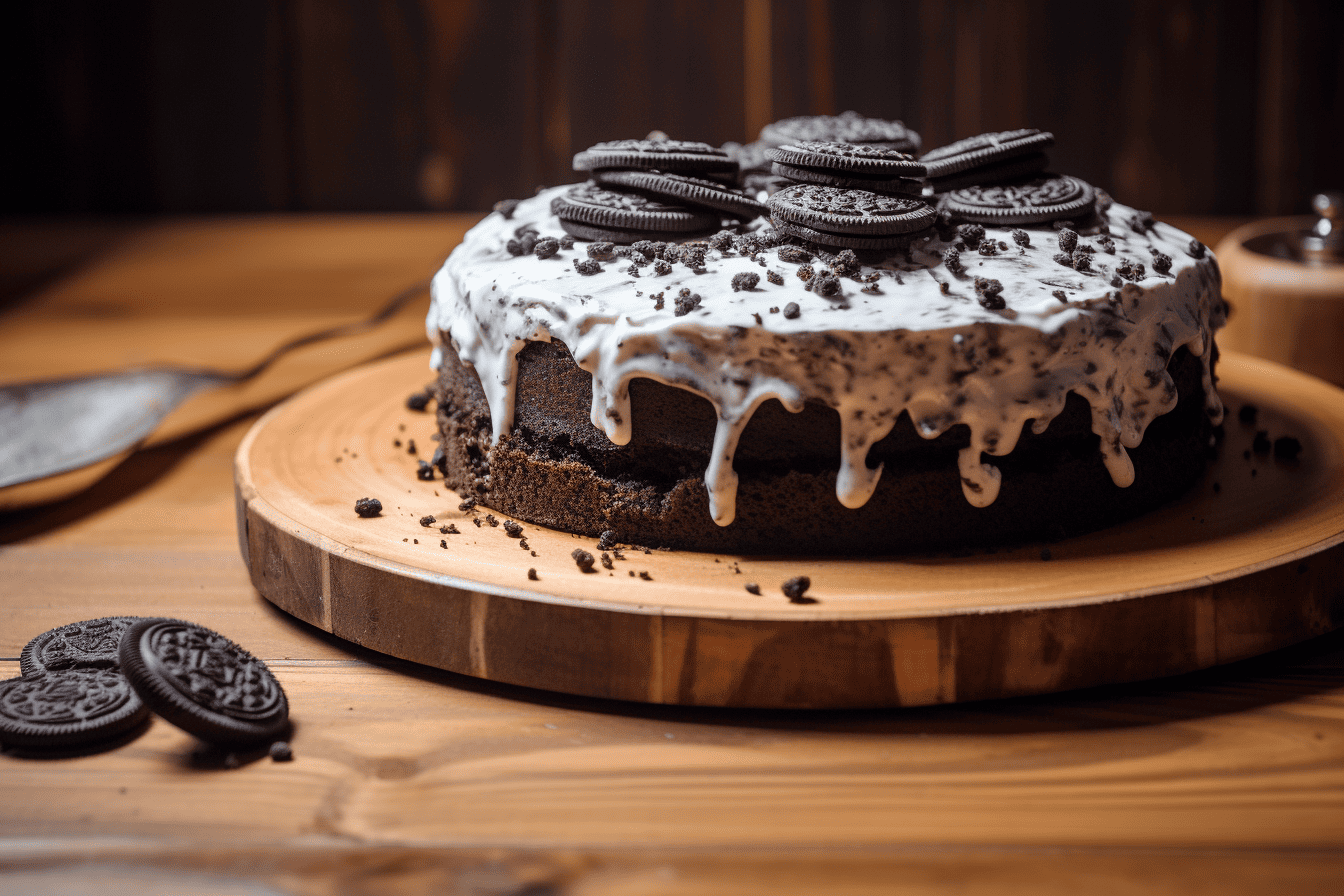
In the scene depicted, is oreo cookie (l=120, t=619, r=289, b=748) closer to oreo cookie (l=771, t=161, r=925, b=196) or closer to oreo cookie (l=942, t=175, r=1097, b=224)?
oreo cookie (l=771, t=161, r=925, b=196)

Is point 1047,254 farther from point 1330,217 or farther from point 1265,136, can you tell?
point 1265,136

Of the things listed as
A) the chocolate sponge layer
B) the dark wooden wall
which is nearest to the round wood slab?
the chocolate sponge layer

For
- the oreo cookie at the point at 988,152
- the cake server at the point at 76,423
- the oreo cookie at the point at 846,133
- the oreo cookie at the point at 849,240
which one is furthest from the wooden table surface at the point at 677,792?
the oreo cookie at the point at 846,133

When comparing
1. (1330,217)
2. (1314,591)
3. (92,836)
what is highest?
(1330,217)

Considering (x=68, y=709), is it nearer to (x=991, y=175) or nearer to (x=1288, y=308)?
(x=991, y=175)

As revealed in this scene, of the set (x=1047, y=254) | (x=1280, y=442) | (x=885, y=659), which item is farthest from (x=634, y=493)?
(x=1280, y=442)

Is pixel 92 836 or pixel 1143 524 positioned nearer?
pixel 92 836

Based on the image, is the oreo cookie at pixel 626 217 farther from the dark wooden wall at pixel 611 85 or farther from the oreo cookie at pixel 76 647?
the dark wooden wall at pixel 611 85
